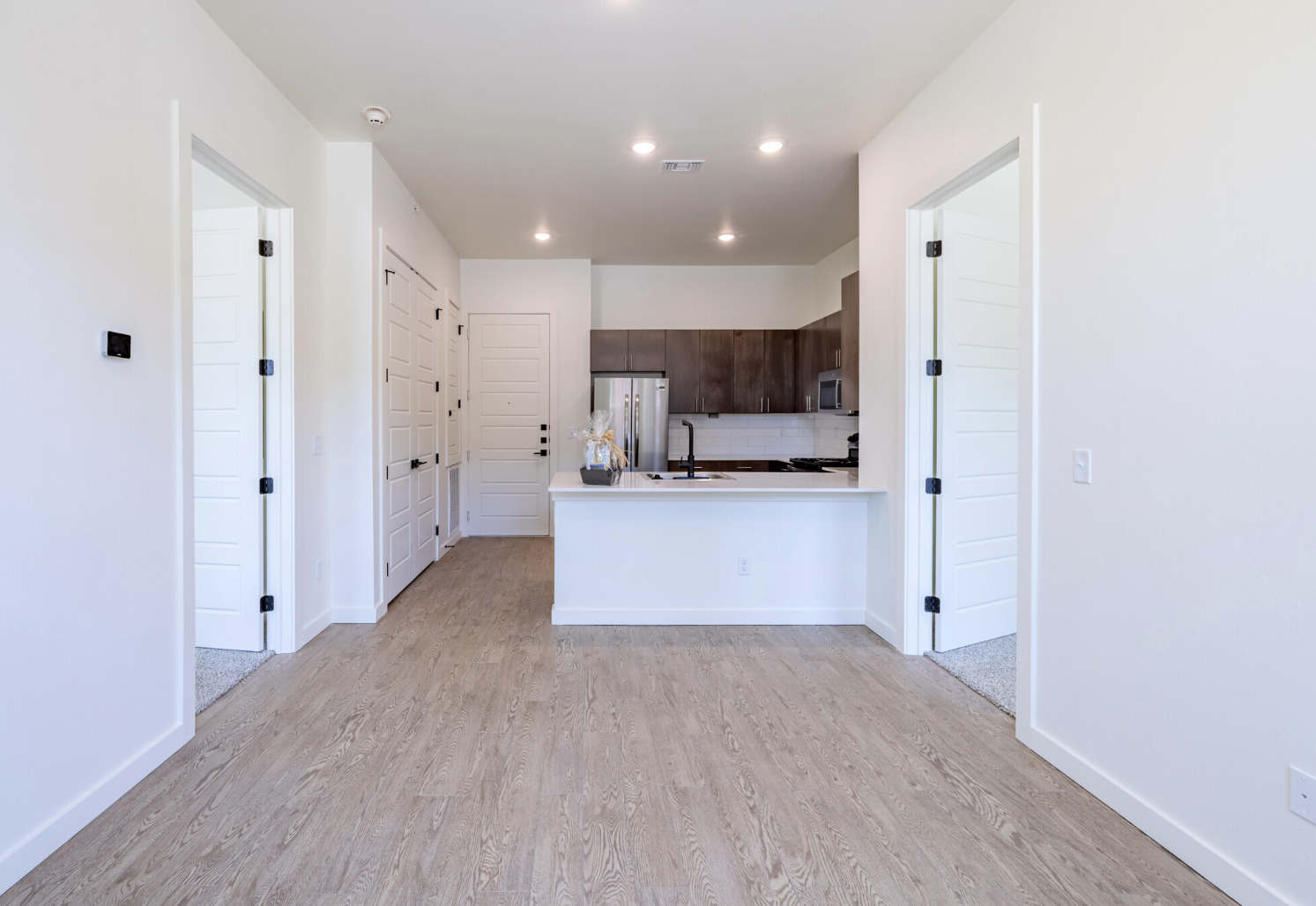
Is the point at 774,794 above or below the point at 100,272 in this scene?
below

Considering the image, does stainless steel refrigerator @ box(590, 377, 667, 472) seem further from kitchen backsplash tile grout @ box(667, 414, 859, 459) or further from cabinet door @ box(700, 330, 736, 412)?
kitchen backsplash tile grout @ box(667, 414, 859, 459)

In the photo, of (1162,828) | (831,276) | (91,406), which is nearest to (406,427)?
(91,406)

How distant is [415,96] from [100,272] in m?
1.71

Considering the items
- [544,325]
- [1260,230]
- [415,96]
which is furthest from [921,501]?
[544,325]

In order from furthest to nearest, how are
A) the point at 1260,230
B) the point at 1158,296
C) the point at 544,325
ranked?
the point at 544,325 → the point at 1158,296 → the point at 1260,230

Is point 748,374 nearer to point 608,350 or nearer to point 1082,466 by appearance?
point 608,350

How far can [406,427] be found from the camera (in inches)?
172

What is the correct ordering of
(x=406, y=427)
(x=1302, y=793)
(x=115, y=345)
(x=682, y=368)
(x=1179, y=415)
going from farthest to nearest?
1. (x=682, y=368)
2. (x=406, y=427)
3. (x=115, y=345)
4. (x=1179, y=415)
5. (x=1302, y=793)

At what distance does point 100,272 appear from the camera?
192 cm

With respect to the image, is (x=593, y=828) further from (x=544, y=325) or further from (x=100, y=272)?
(x=544, y=325)

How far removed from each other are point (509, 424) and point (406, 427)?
2.03 metres

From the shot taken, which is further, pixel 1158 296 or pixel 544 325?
pixel 544 325

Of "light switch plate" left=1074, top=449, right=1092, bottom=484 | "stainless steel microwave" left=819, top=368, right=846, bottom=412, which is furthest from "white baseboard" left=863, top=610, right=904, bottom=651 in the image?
"stainless steel microwave" left=819, top=368, right=846, bottom=412

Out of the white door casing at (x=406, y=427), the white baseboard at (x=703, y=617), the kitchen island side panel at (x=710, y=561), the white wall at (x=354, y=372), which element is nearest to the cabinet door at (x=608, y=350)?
the white door casing at (x=406, y=427)
